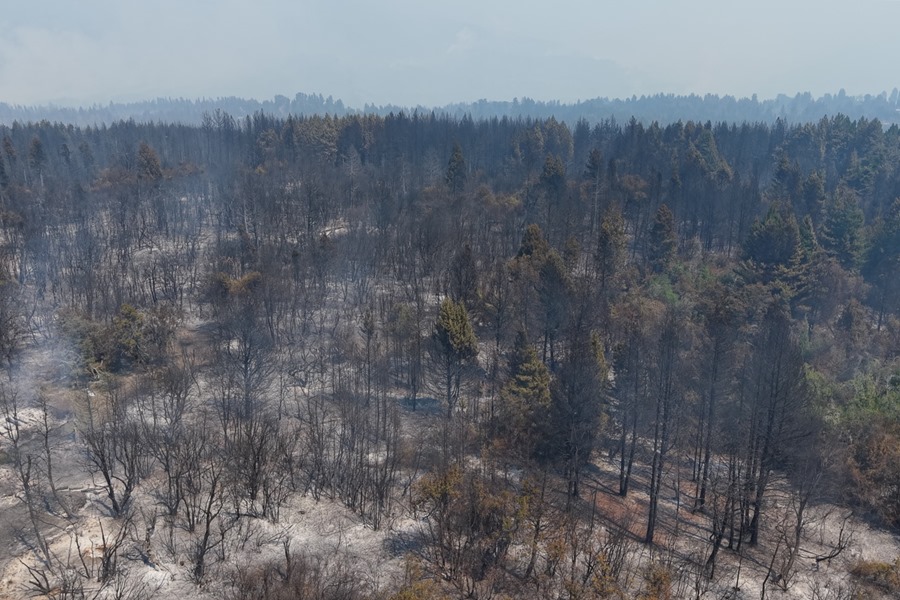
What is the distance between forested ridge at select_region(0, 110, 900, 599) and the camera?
1516 cm

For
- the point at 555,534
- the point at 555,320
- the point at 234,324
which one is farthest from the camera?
the point at 555,320

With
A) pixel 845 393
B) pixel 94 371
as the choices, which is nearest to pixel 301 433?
pixel 94 371

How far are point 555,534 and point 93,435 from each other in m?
12.2

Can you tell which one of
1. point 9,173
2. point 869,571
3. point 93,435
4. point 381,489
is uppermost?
point 9,173

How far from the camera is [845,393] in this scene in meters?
23.9

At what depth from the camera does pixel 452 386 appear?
26.7m

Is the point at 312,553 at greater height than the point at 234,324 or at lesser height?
lesser

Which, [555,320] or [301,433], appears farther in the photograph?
[555,320]

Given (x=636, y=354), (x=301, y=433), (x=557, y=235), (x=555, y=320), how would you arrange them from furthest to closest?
1. (x=557, y=235)
2. (x=555, y=320)
3. (x=301, y=433)
4. (x=636, y=354)

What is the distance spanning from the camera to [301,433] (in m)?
21.6

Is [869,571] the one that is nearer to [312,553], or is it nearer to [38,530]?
[312,553]

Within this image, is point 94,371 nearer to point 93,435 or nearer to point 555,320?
point 93,435

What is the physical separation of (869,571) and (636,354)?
827 centimetres

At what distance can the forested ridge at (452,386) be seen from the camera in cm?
1516
